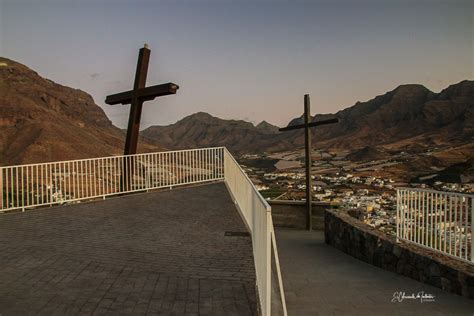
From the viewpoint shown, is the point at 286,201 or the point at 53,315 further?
the point at 286,201

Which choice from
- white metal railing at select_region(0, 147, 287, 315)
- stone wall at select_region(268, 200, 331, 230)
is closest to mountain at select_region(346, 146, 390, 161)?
stone wall at select_region(268, 200, 331, 230)

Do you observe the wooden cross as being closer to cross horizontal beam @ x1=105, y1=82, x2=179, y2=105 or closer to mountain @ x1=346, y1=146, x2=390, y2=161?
cross horizontal beam @ x1=105, y1=82, x2=179, y2=105

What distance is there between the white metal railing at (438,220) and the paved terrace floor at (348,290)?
2.44 feet

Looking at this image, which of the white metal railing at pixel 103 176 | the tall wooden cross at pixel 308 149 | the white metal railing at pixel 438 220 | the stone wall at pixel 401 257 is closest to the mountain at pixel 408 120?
the tall wooden cross at pixel 308 149

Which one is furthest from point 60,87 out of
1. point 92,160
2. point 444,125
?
point 444,125

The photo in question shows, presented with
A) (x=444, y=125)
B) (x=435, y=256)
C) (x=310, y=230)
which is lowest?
(x=310, y=230)

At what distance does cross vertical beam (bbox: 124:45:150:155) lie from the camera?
36.7 ft

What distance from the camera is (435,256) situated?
5.57 metres

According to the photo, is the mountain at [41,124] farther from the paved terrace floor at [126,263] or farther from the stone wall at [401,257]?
the stone wall at [401,257]

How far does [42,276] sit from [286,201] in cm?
1048

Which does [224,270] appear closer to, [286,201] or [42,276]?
[42,276]

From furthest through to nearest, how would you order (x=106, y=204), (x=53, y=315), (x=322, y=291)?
(x=106, y=204) → (x=322, y=291) → (x=53, y=315)

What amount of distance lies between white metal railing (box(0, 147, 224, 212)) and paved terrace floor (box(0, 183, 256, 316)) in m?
0.82

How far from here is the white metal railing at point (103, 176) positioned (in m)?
9.17
